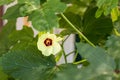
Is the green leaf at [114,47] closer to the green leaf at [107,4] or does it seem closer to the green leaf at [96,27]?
the green leaf at [107,4]

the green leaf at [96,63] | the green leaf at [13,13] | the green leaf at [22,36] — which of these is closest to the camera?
the green leaf at [96,63]

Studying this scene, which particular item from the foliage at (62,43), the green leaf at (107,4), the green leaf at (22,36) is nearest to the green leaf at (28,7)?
the foliage at (62,43)

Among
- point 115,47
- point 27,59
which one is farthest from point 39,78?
point 115,47

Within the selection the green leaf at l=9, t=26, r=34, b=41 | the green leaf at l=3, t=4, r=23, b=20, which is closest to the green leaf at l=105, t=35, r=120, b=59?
the green leaf at l=3, t=4, r=23, b=20

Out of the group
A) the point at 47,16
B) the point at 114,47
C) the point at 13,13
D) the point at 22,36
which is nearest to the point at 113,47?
the point at 114,47

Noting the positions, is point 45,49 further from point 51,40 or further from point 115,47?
point 115,47

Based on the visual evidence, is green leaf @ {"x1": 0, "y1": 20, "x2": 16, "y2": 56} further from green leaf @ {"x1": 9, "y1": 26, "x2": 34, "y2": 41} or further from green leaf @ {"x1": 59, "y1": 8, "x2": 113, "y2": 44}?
green leaf @ {"x1": 59, "y1": 8, "x2": 113, "y2": 44}
